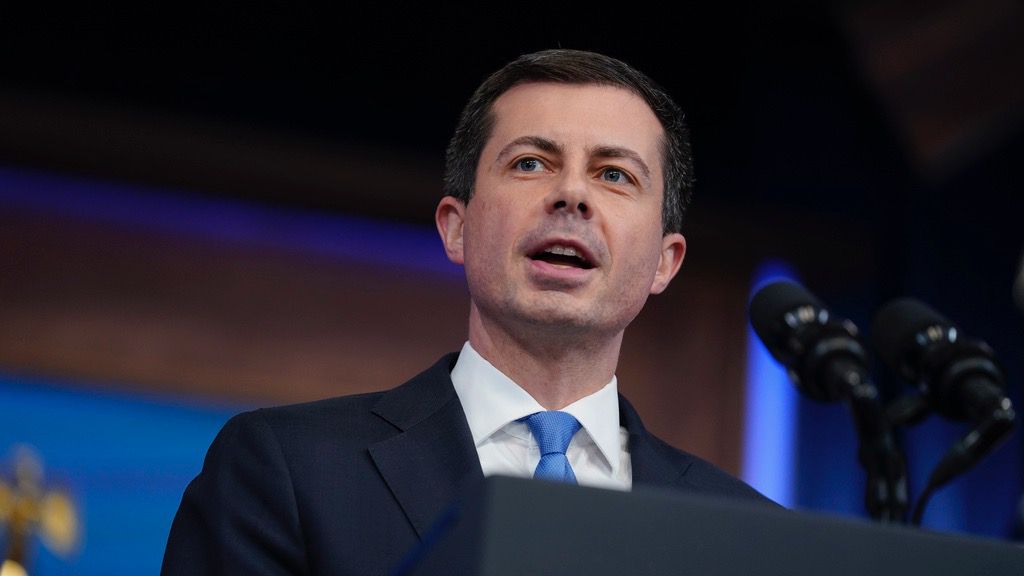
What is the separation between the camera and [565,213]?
160 cm

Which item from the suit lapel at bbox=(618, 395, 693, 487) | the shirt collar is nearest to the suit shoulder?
the suit lapel at bbox=(618, 395, 693, 487)

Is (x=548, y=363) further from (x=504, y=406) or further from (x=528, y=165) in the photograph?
(x=528, y=165)

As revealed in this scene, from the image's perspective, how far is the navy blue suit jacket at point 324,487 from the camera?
1.35m

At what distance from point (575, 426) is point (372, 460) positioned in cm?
26

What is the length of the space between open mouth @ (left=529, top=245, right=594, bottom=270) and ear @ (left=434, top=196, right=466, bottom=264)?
24cm

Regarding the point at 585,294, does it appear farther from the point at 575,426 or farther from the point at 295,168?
the point at 295,168

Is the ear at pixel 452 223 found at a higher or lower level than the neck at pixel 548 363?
higher

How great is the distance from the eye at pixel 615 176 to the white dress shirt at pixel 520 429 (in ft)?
0.87

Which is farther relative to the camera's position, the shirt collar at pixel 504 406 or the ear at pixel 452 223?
the ear at pixel 452 223

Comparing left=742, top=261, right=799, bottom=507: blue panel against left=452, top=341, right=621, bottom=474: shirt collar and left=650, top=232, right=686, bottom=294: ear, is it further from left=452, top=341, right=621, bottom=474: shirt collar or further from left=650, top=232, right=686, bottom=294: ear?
left=452, top=341, right=621, bottom=474: shirt collar

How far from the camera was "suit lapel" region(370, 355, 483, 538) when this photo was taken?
1417 millimetres

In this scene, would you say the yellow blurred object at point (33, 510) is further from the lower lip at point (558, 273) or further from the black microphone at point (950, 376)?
the black microphone at point (950, 376)

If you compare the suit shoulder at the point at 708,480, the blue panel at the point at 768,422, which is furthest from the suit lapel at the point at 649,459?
the blue panel at the point at 768,422

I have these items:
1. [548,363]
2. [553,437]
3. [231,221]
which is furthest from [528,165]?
[231,221]
